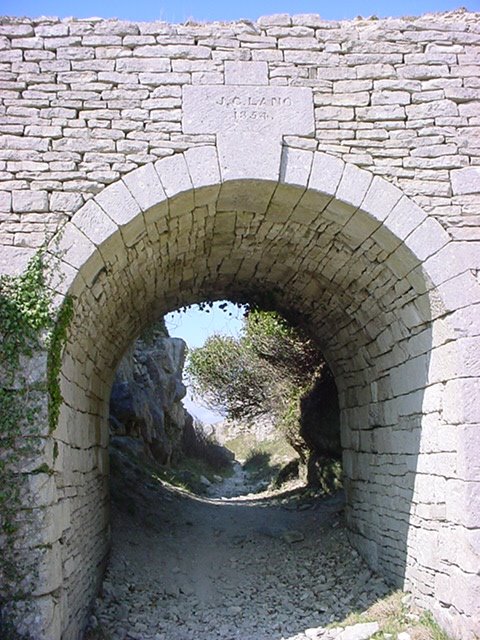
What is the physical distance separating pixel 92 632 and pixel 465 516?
3141mm

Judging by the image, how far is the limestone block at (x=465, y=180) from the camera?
499 centimetres

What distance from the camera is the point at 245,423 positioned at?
1531cm

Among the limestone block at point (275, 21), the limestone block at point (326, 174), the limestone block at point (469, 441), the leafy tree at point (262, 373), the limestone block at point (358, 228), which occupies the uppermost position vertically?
the limestone block at point (275, 21)

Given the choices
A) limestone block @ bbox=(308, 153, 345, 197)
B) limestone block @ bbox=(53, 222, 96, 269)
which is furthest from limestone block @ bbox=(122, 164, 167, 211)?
limestone block @ bbox=(308, 153, 345, 197)

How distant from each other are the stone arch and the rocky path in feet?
1.53

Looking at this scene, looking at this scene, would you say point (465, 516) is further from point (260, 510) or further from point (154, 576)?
point (260, 510)

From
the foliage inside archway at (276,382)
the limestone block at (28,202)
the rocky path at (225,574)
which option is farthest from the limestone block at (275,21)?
the rocky path at (225,574)

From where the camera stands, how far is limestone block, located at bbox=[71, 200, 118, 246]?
4.58 meters

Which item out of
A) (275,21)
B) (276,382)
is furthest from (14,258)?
(276,382)

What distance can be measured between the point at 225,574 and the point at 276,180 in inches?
181

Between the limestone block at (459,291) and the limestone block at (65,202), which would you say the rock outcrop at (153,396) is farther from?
the limestone block at (459,291)

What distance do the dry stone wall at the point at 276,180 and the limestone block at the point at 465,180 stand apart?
16mm

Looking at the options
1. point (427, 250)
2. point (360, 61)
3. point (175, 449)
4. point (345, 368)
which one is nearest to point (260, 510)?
point (345, 368)

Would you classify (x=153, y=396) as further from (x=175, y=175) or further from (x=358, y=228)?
(x=175, y=175)
